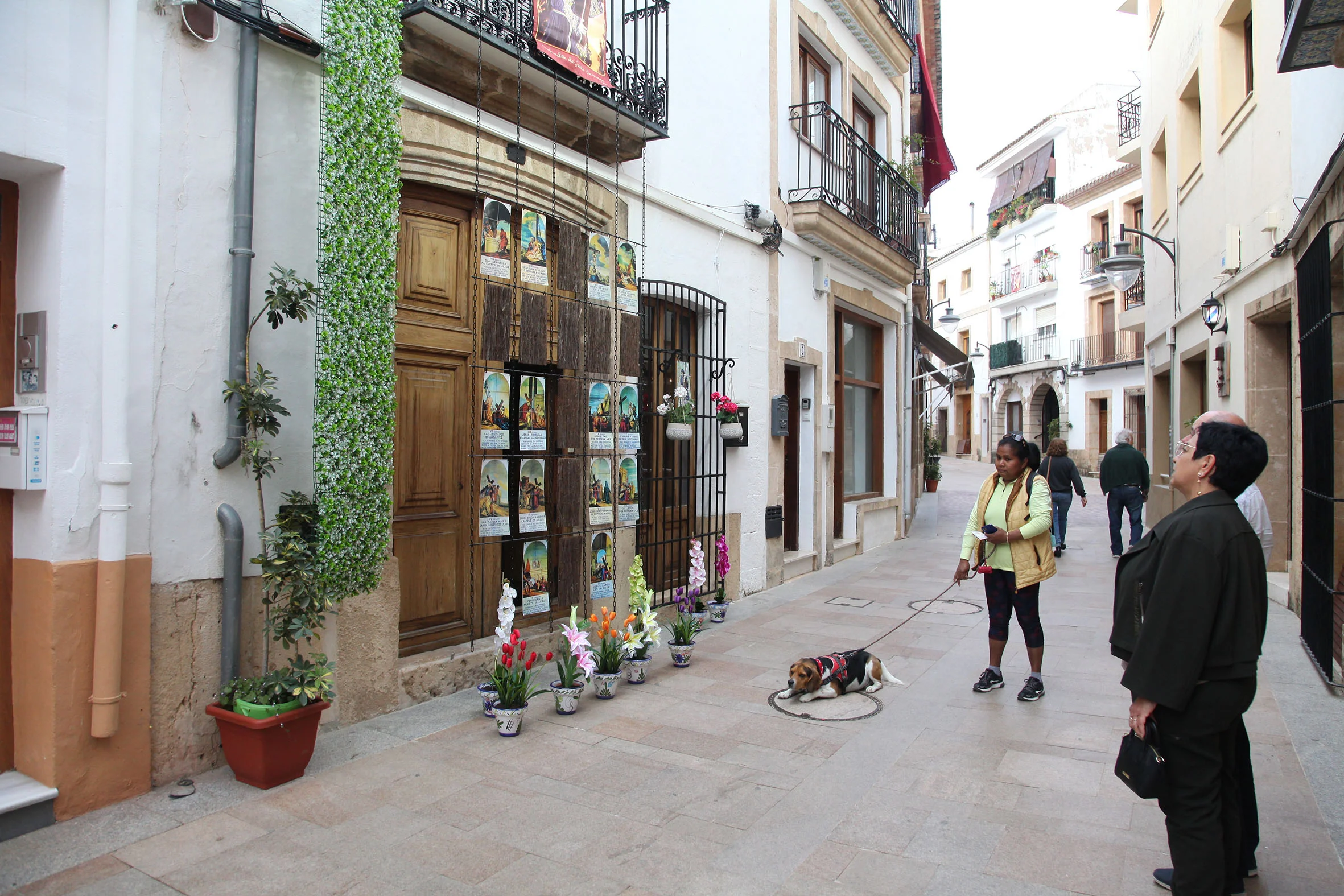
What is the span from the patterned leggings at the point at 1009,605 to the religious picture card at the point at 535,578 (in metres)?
2.95

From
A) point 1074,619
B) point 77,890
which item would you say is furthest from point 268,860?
point 1074,619

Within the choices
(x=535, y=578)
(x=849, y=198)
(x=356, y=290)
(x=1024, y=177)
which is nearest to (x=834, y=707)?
(x=535, y=578)

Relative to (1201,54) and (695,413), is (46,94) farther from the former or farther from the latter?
(1201,54)

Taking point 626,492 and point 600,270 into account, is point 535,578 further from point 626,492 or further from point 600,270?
point 600,270

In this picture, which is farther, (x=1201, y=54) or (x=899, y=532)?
(x=899, y=532)

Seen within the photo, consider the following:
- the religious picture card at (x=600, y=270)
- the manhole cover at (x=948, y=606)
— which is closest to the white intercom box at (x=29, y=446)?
the religious picture card at (x=600, y=270)

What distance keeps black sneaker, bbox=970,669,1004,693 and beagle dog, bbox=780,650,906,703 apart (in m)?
0.62

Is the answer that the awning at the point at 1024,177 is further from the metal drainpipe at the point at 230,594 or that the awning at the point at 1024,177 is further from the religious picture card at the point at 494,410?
the metal drainpipe at the point at 230,594

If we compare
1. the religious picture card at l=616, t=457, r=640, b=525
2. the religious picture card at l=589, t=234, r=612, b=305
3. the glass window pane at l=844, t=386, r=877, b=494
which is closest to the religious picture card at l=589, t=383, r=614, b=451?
the religious picture card at l=616, t=457, r=640, b=525

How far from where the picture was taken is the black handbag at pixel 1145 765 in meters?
2.70

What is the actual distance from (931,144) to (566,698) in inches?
521

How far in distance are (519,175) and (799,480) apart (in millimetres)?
5693

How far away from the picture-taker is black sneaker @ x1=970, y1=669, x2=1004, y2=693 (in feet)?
17.5

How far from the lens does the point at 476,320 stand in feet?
18.2
